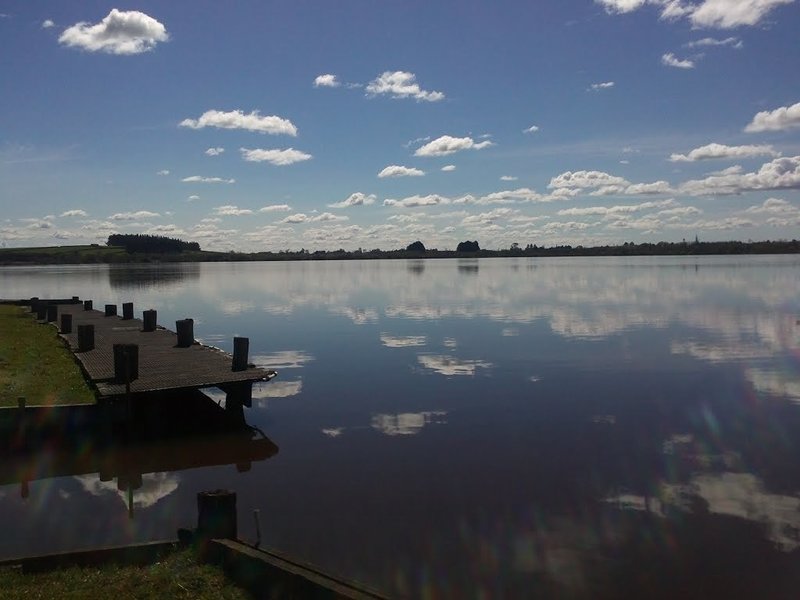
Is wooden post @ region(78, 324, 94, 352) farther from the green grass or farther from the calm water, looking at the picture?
the green grass

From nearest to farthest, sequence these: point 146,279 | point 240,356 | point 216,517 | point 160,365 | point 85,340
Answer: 1. point 216,517
2. point 240,356
3. point 160,365
4. point 85,340
5. point 146,279

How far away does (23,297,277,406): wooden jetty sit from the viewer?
18.0m

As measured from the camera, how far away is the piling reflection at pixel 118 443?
15.7 meters

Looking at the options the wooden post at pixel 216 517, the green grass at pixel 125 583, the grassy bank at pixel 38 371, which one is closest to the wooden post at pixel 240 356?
the grassy bank at pixel 38 371

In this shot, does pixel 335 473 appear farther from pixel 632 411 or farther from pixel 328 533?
pixel 632 411

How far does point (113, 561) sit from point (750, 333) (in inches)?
1348

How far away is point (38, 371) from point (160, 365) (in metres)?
4.16

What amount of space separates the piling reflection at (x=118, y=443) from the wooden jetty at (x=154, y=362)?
623 millimetres

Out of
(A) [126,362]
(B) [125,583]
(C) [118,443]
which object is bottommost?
(C) [118,443]

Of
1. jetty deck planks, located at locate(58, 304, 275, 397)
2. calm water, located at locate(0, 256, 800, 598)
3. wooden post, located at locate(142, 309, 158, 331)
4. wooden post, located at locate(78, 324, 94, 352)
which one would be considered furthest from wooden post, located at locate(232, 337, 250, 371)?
wooden post, located at locate(142, 309, 158, 331)

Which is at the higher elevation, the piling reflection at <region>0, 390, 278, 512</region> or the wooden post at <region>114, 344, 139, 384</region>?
the wooden post at <region>114, 344, 139, 384</region>

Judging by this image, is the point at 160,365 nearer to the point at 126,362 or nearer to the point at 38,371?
the point at 126,362

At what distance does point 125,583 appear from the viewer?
27.9 ft

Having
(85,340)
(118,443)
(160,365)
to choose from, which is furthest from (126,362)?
(85,340)
